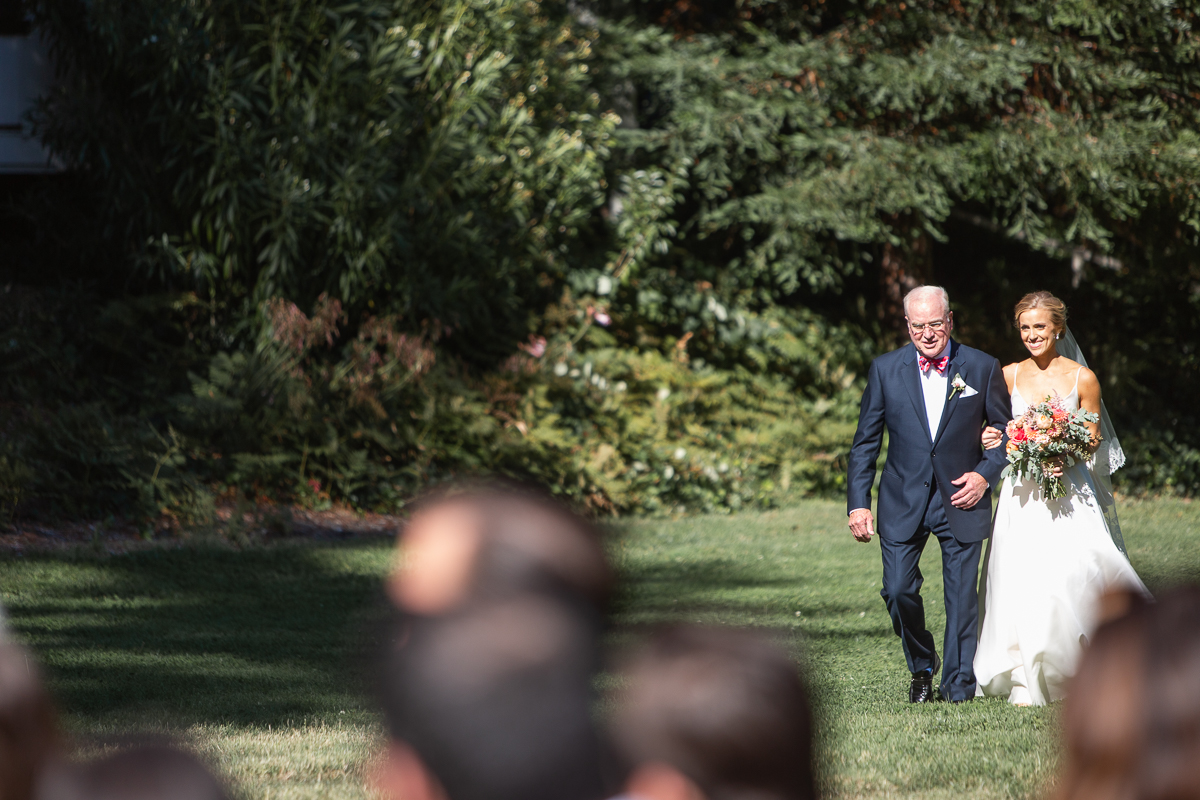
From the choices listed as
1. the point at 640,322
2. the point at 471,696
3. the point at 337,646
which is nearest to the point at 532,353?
the point at 640,322

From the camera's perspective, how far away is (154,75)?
1157 centimetres

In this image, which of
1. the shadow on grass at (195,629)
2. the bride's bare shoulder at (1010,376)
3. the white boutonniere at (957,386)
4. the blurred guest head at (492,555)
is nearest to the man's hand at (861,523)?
the white boutonniere at (957,386)

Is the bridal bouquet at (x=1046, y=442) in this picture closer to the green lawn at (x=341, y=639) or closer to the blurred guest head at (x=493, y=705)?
the green lawn at (x=341, y=639)

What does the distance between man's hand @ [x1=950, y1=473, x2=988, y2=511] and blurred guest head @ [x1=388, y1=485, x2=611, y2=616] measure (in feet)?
15.5

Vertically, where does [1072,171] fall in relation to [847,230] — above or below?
above

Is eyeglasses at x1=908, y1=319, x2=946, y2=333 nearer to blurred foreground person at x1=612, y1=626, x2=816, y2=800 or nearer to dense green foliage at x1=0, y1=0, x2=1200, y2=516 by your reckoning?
blurred foreground person at x1=612, y1=626, x2=816, y2=800

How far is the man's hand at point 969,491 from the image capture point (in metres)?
5.67

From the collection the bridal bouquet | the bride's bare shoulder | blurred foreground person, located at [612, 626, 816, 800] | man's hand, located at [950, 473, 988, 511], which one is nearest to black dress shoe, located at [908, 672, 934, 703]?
man's hand, located at [950, 473, 988, 511]

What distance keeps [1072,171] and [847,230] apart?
2776 mm

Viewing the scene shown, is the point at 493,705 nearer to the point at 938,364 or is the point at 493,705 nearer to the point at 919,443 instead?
the point at 919,443

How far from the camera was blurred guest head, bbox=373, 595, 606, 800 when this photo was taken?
3.75 ft

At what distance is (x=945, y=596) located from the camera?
5.78 meters

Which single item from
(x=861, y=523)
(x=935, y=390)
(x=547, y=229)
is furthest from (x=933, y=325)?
(x=547, y=229)

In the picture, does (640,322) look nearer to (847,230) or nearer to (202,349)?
(847,230)
